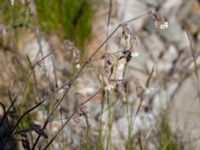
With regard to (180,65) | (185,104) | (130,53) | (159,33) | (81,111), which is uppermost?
(159,33)

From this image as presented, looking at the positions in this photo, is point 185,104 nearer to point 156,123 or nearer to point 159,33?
point 156,123

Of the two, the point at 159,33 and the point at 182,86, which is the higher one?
the point at 159,33

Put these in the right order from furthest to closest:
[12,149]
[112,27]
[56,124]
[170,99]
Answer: [112,27] < [170,99] < [56,124] < [12,149]

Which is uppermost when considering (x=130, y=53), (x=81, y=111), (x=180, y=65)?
(x=180, y=65)

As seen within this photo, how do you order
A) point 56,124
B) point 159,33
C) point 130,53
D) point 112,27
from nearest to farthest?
point 130,53 < point 56,124 < point 112,27 < point 159,33

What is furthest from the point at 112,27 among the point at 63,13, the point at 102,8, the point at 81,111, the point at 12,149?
the point at 81,111

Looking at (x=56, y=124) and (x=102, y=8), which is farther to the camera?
(x=102, y=8)

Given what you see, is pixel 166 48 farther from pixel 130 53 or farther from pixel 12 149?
pixel 130 53

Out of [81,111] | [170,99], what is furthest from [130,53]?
[170,99]

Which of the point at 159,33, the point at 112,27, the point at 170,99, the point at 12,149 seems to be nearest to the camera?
the point at 12,149
